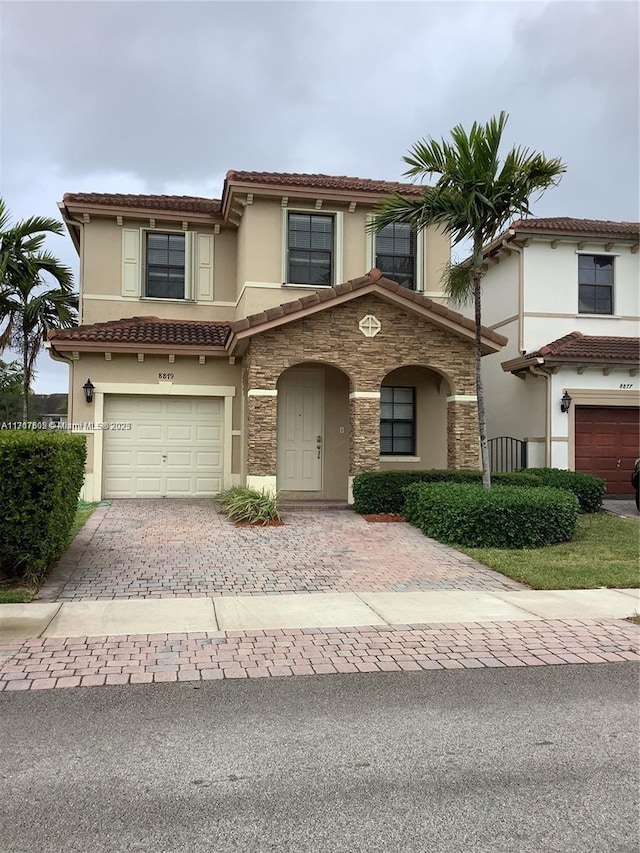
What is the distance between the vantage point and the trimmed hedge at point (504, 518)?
10.4 metres

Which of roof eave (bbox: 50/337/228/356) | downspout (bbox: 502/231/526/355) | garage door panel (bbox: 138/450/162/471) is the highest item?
downspout (bbox: 502/231/526/355)

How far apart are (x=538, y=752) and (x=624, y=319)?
52.2 feet

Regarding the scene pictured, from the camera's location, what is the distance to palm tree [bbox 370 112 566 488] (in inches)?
439

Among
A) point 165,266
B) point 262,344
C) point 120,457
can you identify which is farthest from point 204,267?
point 120,457

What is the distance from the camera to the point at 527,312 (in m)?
17.3

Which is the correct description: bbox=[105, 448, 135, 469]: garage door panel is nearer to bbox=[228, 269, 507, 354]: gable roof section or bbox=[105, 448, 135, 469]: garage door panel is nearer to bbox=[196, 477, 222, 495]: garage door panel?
bbox=[196, 477, 222, 495]: garage door panel

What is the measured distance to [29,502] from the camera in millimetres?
7559

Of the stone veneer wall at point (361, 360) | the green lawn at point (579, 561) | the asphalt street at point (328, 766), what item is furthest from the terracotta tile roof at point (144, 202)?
the asphalt street at point (328, 766)

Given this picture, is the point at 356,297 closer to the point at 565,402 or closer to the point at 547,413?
the point at 547,413

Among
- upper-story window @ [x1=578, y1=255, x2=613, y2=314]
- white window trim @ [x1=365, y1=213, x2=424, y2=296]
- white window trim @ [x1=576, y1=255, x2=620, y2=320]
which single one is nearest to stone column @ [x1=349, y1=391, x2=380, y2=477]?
white window trim @ [x1=365, y1=213, x2=424, y2=296]

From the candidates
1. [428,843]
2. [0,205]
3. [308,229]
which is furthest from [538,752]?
[0,205]

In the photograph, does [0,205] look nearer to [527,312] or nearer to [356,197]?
[356,197]

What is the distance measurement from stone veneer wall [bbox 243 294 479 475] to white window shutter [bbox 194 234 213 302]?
10.1 feet

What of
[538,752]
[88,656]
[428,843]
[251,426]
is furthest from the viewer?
[251,426]
